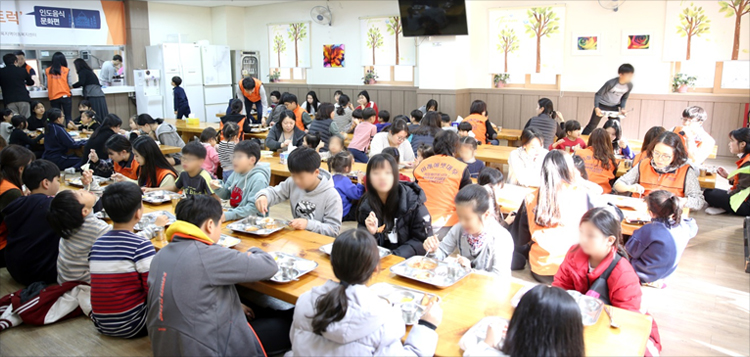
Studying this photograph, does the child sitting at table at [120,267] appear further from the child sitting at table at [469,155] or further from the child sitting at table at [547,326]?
the child sitting at table at [469,155]

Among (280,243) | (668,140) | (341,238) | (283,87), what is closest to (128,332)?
(280,243)

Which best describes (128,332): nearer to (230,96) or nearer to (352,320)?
(352,320)

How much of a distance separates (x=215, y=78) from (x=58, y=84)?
3523 mm

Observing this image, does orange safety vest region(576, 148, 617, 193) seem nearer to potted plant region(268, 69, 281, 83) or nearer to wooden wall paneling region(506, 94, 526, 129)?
wooden wall paneling region(506, 94, 526, 129)

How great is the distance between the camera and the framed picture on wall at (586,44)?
8.77 metres

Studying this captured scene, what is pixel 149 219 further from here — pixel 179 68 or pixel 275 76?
pixel 275 76

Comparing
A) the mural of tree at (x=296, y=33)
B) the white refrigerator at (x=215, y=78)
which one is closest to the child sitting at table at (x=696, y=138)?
the mural of tree at (x=296, y=33)

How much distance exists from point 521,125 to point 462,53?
176 centimetres

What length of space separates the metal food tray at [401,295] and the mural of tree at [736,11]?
7899mm

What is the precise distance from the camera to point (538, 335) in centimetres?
159

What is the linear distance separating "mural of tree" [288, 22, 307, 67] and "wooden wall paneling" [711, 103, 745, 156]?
8498 millimetres

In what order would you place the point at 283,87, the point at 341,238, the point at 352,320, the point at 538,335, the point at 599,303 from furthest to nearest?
the point at 283,87 < the point at 599,303 < the point at 341,238 < the point at 352,320 < the point at 538,335

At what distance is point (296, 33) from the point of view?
12.4 meters

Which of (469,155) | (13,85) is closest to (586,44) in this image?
(469,155)
